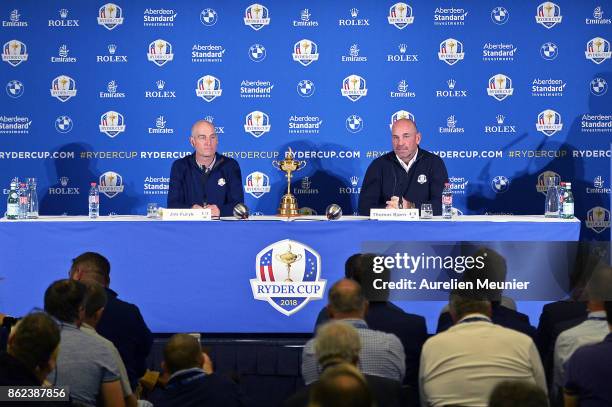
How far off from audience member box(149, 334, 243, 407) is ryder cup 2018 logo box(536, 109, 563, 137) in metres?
5.48

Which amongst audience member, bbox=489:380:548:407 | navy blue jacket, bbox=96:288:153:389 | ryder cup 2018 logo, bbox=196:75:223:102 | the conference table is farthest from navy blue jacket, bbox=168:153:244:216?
audience member, bbox=489:380:548:407

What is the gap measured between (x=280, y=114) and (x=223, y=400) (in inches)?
204

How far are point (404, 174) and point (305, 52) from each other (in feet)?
5.74

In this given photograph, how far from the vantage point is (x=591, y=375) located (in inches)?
135

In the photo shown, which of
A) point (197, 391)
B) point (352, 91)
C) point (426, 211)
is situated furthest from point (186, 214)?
point (197, 391)

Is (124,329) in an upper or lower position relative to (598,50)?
lower

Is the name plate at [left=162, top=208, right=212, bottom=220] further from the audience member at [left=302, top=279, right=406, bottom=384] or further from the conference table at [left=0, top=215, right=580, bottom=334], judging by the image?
the audience member at [left=302, top=279, right=406, bottom=384]

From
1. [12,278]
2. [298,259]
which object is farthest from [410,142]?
[12,278]

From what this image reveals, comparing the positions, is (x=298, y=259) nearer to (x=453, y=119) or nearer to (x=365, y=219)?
(x=365, y=219)

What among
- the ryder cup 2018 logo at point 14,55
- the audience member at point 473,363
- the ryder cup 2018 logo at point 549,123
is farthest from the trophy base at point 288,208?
the ryder cup 2018 logo at point 14,55

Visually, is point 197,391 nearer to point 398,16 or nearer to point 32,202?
→ point 32,202

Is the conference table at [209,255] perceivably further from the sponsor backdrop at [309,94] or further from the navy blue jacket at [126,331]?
the sponsor backdrop at [309,94]

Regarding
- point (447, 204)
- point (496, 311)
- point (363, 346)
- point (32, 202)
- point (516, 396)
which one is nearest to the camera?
point (516, 396)

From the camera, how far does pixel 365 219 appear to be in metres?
6.45
